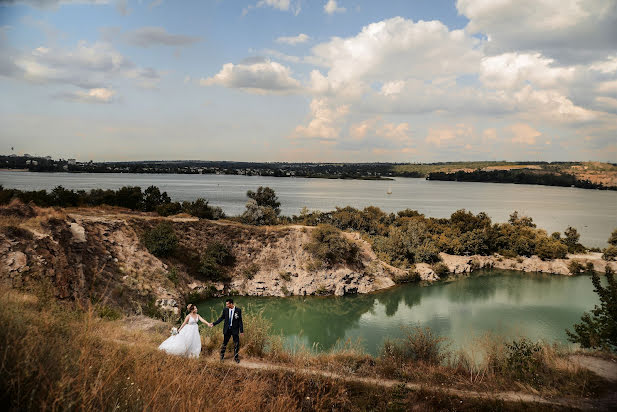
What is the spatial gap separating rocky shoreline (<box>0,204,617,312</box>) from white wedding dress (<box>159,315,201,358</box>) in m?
10.2

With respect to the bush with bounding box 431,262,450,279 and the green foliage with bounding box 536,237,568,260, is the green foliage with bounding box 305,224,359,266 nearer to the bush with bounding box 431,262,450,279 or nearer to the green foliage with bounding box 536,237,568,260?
the bush with bounding box 431,262,450,279

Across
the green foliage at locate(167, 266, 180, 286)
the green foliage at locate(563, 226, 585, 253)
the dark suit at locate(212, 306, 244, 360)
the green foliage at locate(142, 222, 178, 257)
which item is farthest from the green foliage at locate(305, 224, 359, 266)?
the green foliage at locate(563, 226, 585, 253)

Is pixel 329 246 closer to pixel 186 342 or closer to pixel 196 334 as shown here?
pixel 196 334

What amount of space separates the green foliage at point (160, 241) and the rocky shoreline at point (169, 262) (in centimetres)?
76

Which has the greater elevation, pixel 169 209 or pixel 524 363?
pixel 169 209

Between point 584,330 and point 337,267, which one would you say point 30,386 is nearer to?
point 584,330

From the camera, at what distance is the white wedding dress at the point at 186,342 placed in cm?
825

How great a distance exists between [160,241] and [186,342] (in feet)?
70.8

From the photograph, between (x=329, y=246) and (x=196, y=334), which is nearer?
(x=196, y=334)

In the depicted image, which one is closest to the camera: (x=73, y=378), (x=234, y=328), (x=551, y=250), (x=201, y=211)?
(x=73, y=378)

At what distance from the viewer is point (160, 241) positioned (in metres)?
27.8

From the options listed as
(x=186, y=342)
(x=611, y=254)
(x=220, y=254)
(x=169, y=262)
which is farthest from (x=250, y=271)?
(x=611, y=254)

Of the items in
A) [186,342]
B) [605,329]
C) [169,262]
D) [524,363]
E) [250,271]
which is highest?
[186,342]

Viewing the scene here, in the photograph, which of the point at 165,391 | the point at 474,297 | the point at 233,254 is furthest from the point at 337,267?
the point at 165,391
